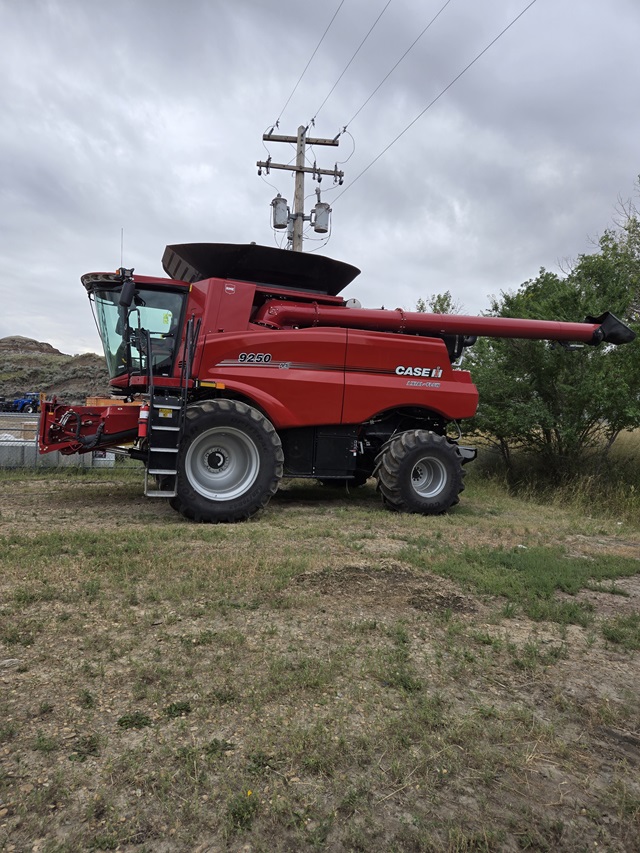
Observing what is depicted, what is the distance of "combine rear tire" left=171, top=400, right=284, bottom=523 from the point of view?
6.58m

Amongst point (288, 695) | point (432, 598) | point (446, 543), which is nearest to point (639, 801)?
point (288, 695)

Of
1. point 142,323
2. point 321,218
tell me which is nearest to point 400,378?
point 142,323

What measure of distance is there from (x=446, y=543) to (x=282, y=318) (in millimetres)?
3750

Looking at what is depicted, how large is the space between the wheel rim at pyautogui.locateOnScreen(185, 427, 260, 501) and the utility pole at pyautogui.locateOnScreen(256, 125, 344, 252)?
903cm

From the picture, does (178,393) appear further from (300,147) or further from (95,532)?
(300,147)

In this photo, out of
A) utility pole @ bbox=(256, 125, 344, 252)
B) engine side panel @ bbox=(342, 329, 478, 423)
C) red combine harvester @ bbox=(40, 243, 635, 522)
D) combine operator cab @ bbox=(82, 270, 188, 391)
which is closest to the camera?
red combine harvester @ bbox=(40, 243, 635, 522)

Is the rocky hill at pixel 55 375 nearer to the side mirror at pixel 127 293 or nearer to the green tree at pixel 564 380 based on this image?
the green tree at pixel 564 380

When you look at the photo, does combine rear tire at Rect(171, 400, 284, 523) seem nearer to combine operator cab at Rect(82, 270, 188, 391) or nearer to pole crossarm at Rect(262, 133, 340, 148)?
combine operator cab at Rect(82, 270, 188, 391)

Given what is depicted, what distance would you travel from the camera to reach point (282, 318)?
7.77 m

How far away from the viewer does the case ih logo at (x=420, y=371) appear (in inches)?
323

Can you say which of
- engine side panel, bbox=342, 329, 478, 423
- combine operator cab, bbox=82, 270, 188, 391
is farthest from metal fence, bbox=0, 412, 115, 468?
engine side panel, bbox=342, 329, 478, 423

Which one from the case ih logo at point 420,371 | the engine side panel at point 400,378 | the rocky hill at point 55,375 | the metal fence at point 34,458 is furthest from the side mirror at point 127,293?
the rocky hill at point 55,375

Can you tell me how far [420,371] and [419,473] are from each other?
148cm

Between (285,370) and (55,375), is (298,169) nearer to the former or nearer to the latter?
(285,370)
